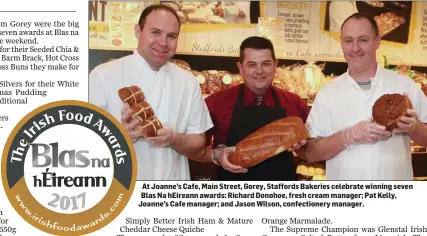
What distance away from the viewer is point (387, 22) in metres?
3.08

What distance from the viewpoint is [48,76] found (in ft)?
9.80

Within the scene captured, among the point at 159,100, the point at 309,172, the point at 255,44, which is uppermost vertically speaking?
the point at 255,44

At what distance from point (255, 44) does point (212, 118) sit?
49cm

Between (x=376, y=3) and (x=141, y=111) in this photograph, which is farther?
(x=376, y=3)

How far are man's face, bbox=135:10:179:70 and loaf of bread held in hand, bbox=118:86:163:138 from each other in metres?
0.22

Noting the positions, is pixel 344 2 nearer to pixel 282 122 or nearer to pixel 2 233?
pixel 282 122

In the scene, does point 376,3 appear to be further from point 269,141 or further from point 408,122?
point 269,141

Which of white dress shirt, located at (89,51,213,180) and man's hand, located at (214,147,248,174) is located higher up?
white dress shirt, located at (89,51,213,180)

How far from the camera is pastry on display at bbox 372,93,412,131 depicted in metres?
2.91

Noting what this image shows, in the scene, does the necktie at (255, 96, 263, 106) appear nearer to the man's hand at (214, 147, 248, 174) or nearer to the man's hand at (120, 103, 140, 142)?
the man's hand at (214, 147, 248, 174)

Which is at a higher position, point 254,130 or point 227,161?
point 254,130

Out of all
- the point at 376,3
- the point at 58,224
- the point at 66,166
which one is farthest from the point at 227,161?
the point at 376,3

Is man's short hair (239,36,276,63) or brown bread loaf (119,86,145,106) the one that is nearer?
brown bread loaf (119,86,145,106)

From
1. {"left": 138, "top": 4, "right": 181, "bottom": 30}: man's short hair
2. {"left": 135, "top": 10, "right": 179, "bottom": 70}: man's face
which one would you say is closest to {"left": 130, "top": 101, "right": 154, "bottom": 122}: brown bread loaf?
{"left": 135, "top": 10, "right": 179, "bottom": 70}: man's face
